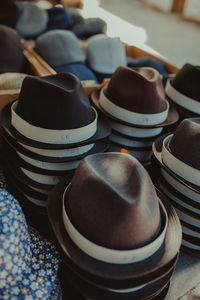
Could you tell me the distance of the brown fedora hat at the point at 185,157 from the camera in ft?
3.18

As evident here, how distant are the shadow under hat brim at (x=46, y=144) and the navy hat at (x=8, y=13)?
140cm

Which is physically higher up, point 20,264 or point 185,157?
point 185,157

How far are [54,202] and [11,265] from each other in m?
0.21

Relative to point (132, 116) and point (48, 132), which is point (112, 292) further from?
point (132, 116)

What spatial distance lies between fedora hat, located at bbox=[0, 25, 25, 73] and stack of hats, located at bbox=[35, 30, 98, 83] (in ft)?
0.47

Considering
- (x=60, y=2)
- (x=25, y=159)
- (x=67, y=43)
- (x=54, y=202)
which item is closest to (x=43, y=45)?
(x=67, y=43)

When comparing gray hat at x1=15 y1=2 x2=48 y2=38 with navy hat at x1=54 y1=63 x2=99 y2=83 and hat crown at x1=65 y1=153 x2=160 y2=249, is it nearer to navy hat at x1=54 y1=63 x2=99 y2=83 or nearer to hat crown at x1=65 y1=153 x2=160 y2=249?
navy hat at x1=54 y1=63 x2=99 y2=83

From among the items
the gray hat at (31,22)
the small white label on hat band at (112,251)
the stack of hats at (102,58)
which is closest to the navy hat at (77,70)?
the stack of hats at (102,58)

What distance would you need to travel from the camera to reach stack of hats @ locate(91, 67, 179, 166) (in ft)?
3.91

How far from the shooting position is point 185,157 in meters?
0.99

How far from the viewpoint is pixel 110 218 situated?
73cm

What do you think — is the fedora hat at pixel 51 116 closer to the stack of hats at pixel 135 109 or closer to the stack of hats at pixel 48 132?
the stack of hats at pixel 48 132

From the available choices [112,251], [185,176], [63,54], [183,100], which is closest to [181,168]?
[185,176]

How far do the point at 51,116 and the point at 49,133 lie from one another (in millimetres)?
58
